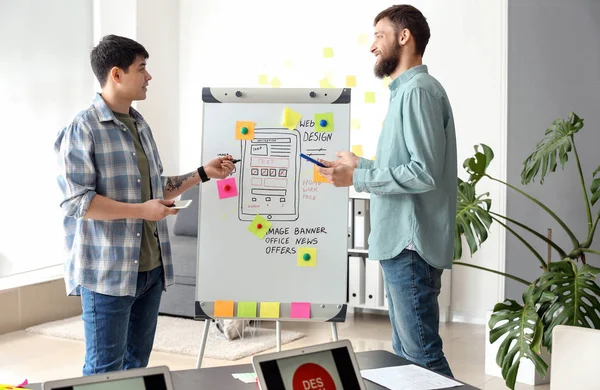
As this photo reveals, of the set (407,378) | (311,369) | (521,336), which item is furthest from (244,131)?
(311,369)

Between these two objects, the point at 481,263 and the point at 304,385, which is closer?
the point at 304,385

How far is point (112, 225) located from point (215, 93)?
2.91ft

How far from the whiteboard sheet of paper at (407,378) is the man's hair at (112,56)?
132 centimetres

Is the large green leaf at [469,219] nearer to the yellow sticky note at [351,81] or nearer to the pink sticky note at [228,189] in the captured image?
the pink sticky note at [228,189]

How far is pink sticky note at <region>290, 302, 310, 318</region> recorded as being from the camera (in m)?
3.13

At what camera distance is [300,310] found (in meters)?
3.13

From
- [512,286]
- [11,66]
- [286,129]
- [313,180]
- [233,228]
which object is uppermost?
[11,66]

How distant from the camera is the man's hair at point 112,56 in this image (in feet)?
8.53

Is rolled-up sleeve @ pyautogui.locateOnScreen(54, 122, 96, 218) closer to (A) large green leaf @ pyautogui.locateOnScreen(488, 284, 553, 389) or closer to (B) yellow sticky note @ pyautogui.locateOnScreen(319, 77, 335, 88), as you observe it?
(A) large green leaf @ pyautogui.locateOnScreen(488, 284, 553, 389)

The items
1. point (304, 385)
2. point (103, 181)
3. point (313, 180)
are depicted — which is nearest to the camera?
point (304, 385)

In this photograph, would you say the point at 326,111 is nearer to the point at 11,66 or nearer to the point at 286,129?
the point at 286,129

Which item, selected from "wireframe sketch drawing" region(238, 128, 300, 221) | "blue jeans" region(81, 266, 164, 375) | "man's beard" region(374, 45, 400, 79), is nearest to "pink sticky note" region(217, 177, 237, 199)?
"wireframe sketch drawing" region(238, 128, 300, 221)

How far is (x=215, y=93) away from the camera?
321cm

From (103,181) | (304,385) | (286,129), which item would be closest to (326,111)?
(286,129)
